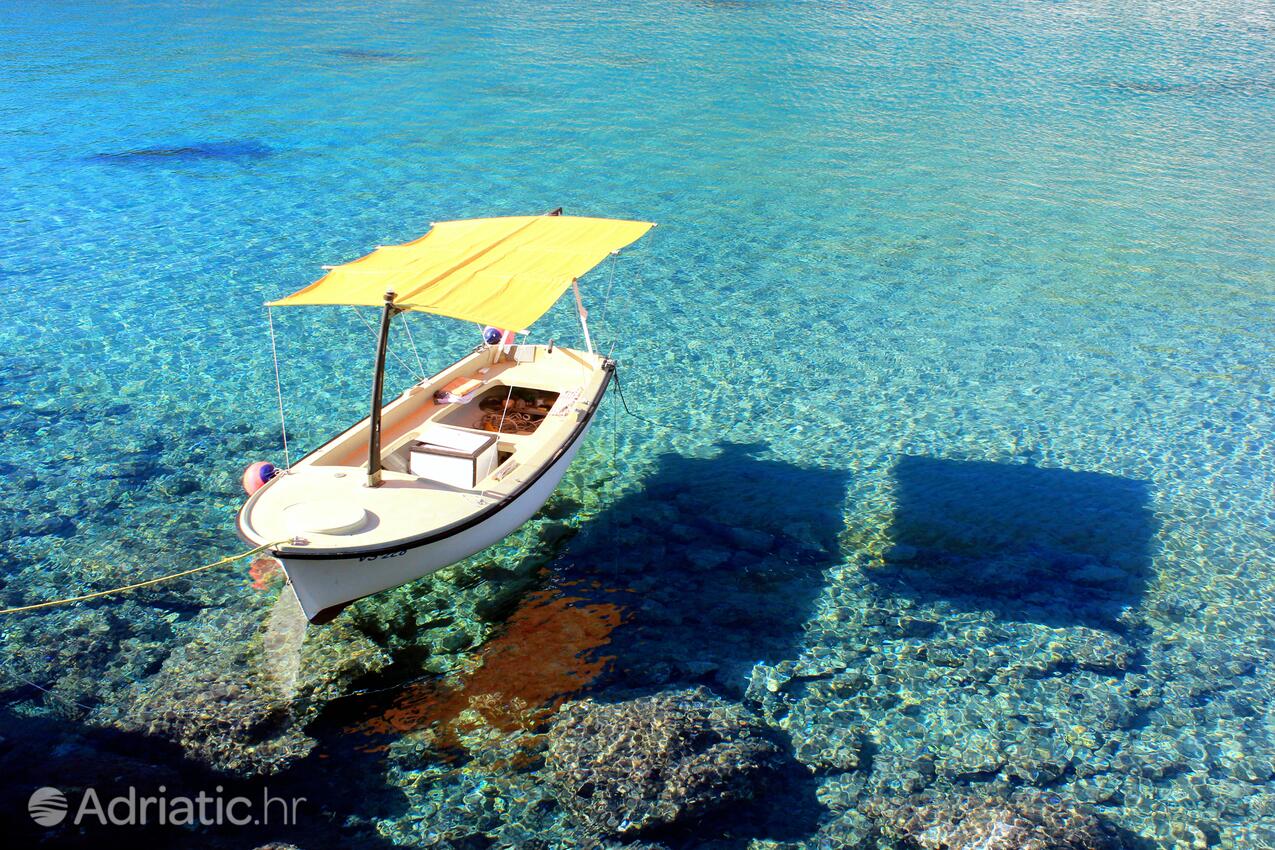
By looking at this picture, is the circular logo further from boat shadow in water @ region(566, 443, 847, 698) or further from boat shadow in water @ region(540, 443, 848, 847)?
boat shadow in water @ region(566, 443, 847, 698)

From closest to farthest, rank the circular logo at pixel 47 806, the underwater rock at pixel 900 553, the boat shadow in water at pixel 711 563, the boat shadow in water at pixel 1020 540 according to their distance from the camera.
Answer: the circular logo at pixel 47 806
the boat shadow in water at pixel 711 563
the boat shadow in water at pixel 1020 540
the underwater rock at pixel 900 553

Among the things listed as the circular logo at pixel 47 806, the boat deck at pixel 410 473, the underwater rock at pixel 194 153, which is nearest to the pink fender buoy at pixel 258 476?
the boat deck at pixel 410 473

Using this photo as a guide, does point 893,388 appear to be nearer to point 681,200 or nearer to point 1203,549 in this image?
point 1203,549

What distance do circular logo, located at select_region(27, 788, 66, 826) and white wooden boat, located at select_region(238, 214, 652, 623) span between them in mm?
2075

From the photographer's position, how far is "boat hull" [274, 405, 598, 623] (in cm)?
744

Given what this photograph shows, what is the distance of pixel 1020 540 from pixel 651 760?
5.21 m

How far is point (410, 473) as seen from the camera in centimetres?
872

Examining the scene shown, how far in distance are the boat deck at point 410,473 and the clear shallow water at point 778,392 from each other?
3.74 feet

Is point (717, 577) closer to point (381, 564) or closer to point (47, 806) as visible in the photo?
point (381, 564)

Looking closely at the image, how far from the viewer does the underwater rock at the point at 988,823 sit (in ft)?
21.6

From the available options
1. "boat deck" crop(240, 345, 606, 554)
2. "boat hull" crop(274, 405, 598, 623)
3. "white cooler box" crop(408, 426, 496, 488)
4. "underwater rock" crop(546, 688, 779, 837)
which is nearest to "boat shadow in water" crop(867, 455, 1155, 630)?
"underwater rock" crop(546, 688, 779, 837)

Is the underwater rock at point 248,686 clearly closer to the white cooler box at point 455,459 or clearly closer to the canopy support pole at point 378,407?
the canopy support pole at point 378,407

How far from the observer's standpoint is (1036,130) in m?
25.2

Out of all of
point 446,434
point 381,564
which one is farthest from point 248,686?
point 446,434
